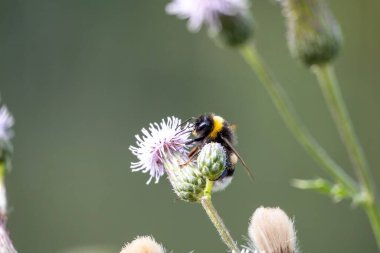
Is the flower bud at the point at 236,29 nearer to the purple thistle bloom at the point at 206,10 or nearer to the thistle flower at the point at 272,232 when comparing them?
the purple thistle bloom at the point at 206,10

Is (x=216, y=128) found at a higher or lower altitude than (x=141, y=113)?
lower

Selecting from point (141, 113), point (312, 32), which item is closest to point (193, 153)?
point (312, 32)

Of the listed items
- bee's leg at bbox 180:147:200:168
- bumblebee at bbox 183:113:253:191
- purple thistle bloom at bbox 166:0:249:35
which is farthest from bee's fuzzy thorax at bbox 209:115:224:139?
purple thistle bloom at bbox 166:0:249:35

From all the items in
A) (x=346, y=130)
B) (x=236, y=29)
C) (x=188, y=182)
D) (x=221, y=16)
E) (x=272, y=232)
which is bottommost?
(x=272, y=232)

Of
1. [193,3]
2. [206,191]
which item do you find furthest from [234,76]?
[206,191]

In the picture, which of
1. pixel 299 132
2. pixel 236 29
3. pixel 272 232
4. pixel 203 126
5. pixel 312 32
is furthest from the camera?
pixel 236 29

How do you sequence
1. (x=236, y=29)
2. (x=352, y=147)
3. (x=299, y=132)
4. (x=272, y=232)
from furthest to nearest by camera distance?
(x=236, y=29) < (x=299, y=132) < (x=352, y=147) < (x=272, y=232)

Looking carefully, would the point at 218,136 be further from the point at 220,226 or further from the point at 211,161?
the point at 220,226
